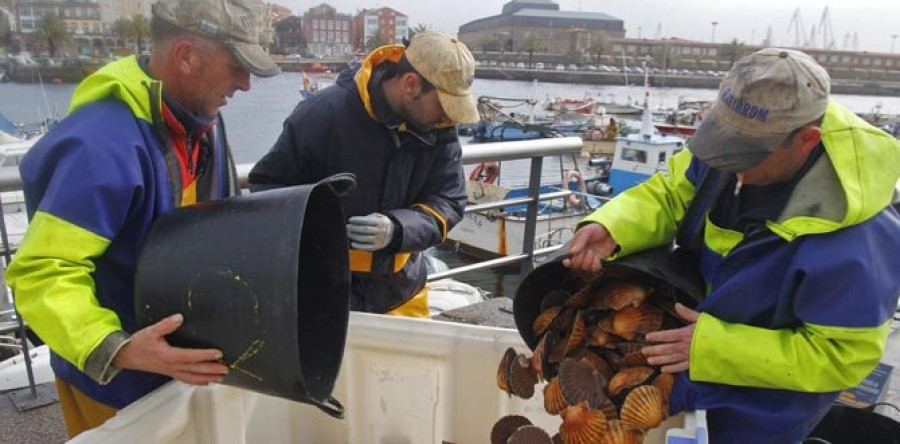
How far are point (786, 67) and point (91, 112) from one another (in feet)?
5.06

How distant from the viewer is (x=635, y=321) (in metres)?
1.65

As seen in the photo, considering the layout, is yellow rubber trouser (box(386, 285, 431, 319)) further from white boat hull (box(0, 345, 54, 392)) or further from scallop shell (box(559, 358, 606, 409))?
white boat hull (box(0, 345, 54, 392))

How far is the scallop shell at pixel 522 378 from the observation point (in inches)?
68.5

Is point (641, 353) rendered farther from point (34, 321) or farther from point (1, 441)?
point (1, 441)

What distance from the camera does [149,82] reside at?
5.20 feet

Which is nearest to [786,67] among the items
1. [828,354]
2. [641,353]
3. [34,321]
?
[828,354]

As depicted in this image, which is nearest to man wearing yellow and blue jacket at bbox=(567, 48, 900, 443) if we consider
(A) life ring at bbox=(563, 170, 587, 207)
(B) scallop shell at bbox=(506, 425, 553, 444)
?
(B) scallop shell at bbox=(506, 425, 553, 444)

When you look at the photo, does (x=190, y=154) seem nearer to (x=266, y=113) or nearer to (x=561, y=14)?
(x=266, y=113)

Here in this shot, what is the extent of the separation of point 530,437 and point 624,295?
1.42ft

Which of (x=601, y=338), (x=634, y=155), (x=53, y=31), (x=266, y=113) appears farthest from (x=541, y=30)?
(x=601, y=338)

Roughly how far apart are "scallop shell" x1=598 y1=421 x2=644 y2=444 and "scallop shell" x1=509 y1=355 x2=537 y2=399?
0.83 ft

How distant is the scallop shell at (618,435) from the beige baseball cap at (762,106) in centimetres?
66

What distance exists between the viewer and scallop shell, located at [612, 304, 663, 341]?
64.9 inches

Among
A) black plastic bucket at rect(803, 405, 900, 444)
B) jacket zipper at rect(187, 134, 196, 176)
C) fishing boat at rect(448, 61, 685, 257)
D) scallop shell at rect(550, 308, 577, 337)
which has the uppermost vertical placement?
jacket zipper at rect(187, 134, 196, 176)
